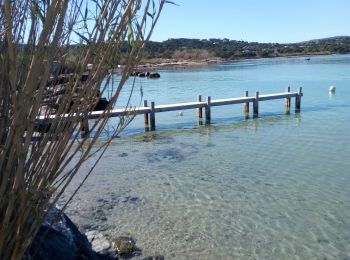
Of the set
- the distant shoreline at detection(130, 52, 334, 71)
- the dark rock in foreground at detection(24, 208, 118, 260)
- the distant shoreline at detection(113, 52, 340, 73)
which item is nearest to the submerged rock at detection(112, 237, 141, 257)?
the dark rock in foreground at detection(24, 208, 118, 260)

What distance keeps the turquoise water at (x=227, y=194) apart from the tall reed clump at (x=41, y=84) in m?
4.50

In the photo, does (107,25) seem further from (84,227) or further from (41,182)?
(84,227)

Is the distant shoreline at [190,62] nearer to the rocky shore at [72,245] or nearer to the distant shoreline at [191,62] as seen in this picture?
the distant shoreline at [191,62]

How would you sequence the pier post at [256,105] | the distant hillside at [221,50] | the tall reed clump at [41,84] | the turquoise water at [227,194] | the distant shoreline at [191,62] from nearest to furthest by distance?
1. the tall reed clump at [41,84]
2. the turquoise water at [227,194]
3. the pier post at [256,105]
4. the distant shoreline at [191,62]
5. the distant hillside at [221,50]

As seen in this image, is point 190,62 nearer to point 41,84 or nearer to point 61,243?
point 61,243

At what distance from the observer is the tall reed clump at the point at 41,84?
2.05 m

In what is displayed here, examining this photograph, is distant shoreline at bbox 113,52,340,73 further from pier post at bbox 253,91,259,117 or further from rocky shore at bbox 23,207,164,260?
rocky shore at bbox 23,207,164,260

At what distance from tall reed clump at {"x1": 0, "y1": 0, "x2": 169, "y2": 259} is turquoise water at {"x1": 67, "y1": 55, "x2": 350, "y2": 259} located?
14.8 feet

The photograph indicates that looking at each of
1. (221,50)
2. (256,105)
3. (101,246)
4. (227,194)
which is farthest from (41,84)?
(221,50)

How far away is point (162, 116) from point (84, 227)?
15063mm

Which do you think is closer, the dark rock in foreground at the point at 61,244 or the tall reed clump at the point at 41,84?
the tall reed clump at the point at 41,84

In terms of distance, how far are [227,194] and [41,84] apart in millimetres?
7791

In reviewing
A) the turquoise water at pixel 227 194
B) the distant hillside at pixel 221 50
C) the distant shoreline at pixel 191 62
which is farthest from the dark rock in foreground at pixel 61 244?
the distant hillside at pixel 221 50

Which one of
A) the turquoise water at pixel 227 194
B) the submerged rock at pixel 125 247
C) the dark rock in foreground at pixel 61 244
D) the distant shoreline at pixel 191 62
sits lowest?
the distant shoreline at pixel 191 62
